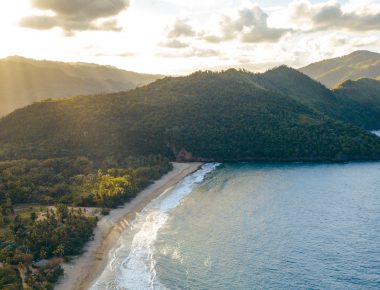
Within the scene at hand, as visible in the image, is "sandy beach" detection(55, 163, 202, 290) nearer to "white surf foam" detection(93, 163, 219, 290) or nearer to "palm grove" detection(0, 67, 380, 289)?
A: "white surf foam" detection(93, 163, 219, 290)

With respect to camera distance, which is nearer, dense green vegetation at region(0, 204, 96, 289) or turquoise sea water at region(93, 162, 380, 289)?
dense green vegetation at region(0, 204, 96, 289)

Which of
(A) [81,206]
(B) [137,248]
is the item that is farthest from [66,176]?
(B) [137,248]

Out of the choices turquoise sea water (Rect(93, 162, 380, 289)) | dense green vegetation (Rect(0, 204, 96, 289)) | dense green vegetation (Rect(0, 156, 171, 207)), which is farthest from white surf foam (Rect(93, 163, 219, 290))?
dense green vegetation (Rect(0, 156, 171, 207))

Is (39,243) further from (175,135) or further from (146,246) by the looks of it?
(175,135)

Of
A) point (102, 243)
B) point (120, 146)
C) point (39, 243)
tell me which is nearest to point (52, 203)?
point (102, 243)

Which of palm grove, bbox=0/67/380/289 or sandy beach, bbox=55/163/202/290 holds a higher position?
palm grove, bbox=0/67/380/289

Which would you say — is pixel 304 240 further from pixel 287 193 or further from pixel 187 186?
pixel 187 186

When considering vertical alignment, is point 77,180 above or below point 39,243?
above
